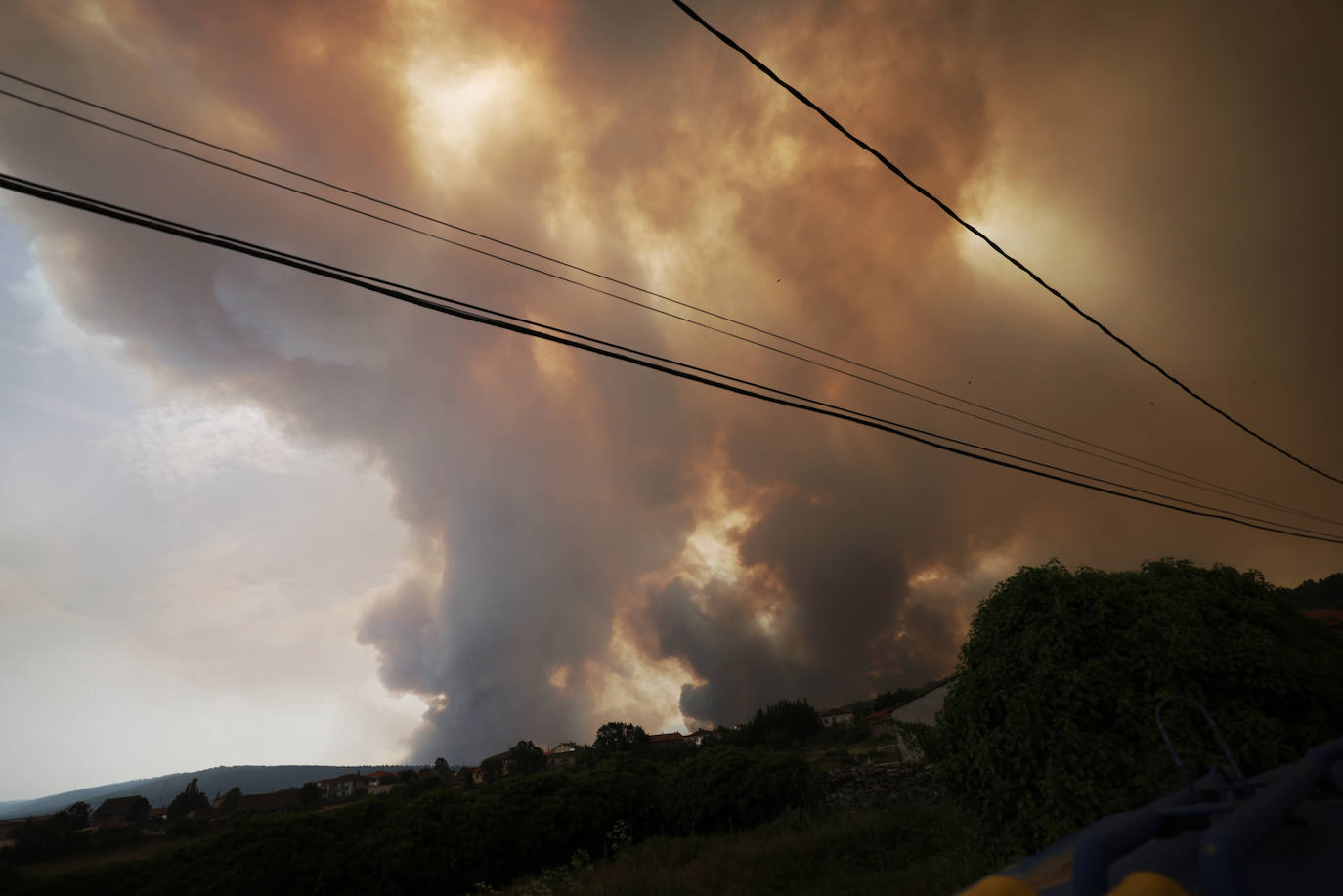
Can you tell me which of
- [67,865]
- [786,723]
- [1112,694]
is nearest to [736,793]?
[1112,694]

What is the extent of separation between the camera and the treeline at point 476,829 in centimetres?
1603

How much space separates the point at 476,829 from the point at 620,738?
179 ft

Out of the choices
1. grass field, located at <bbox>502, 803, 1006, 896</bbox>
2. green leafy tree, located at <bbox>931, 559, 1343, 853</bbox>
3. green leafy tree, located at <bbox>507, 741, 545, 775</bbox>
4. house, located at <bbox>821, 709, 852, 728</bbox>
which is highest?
green leafy tree, located at <bbox>931, 559, 1343, 853</bbox>

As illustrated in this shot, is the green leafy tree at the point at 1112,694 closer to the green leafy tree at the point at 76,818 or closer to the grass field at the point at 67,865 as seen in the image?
the grass field at the point at 67,865

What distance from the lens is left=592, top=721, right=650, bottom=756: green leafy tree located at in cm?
6714

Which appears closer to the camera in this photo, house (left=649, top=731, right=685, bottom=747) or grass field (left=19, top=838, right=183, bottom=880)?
grass field (left=19, top=838, right=183, bottom=880)

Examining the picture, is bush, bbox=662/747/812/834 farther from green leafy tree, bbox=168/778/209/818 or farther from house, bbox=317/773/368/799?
house, bbox=317/773/368/799

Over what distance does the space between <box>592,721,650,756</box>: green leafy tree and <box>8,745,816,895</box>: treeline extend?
45.4 meters

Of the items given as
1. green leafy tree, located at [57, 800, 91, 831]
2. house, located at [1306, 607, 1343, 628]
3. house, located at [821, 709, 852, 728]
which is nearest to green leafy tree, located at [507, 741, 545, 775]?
green leafy tree, located at [57, 800, 91, 831]

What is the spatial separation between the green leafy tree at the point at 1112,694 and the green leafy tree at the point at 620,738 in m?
64.6

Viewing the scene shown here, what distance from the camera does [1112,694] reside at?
25.0 feet

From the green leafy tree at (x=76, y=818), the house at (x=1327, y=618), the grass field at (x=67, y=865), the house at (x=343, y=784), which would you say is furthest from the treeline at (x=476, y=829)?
the house at (x=343, y=784)

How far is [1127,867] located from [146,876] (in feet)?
71.9

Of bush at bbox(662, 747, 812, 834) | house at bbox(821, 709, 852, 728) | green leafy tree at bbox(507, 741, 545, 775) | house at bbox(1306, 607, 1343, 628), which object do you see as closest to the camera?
house at bbox(1306, 607, 1343, 628)
